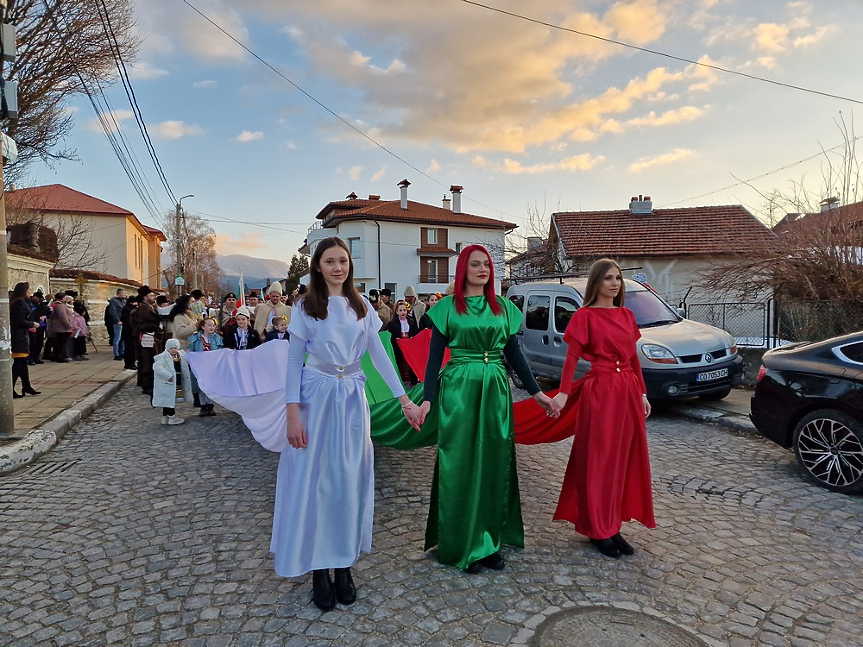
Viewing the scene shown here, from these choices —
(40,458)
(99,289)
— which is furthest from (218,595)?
(99,289)

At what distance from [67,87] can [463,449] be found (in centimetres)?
1937

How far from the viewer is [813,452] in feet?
17.6

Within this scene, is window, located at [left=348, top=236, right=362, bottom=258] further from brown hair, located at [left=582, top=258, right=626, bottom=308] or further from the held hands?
the held hands

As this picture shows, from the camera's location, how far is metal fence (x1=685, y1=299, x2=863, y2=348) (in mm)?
10641

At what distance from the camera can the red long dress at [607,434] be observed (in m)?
3.90

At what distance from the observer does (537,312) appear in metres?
10.8

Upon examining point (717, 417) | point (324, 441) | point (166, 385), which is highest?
point (324, 441)

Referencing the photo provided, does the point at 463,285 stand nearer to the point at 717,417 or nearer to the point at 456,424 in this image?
the point at 456,424

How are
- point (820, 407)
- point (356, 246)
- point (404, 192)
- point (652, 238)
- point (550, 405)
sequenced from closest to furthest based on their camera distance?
1. point (550, 405)
2. point (820, 407)
3. point (652, 238)
4. point (356, 246)
5. point (404, 192)

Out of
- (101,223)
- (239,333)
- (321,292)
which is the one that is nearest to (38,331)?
(239,333)

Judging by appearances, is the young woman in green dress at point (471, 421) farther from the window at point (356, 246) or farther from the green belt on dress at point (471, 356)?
the window at point (356, 246)

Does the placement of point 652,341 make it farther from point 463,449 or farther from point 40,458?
point 40,458

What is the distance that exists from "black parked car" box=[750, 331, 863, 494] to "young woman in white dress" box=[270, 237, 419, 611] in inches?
174

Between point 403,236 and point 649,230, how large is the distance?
32.2 m
